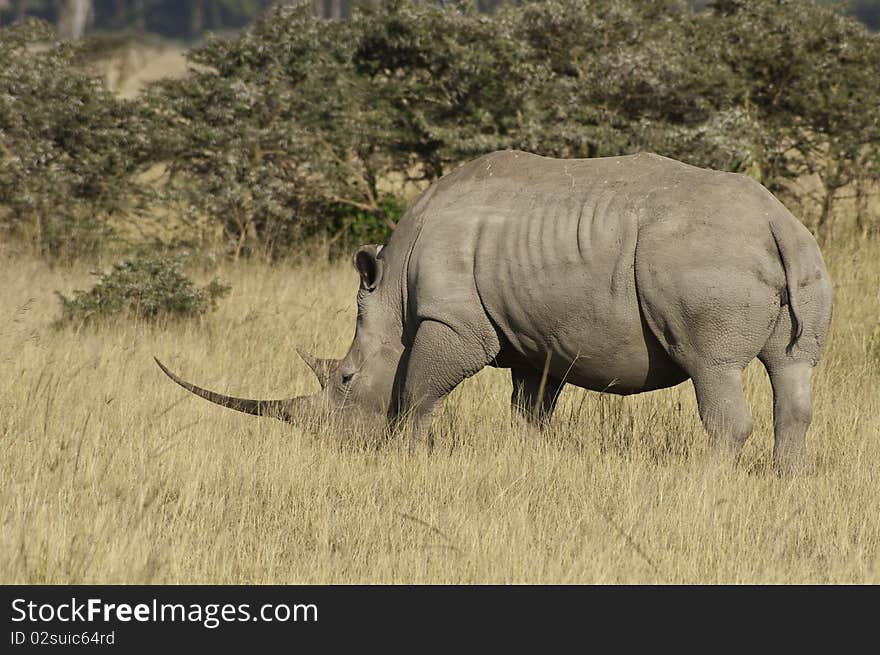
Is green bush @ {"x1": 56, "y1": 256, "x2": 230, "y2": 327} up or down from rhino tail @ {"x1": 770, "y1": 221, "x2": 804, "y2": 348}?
down

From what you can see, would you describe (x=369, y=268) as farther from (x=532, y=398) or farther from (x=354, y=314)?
(x=354, y=314)

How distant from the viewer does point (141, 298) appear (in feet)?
31.5

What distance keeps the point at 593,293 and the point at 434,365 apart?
0.90 meters

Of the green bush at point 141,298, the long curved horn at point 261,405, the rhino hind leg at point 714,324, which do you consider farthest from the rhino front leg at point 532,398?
the green bush at point 141,298

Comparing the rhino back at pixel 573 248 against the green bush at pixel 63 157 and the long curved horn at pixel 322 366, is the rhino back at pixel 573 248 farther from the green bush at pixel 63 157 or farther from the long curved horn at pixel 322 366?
the green bush at pixel 63 157

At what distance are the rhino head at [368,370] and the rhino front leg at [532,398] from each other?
28.3 inches

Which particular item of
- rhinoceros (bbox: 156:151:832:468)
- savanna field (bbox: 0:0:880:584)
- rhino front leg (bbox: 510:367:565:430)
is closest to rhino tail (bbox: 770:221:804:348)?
rhinoceros (bbox: 156:151:832:468)

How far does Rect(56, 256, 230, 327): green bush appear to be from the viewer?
937cm

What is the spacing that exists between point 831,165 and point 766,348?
25.0 ft

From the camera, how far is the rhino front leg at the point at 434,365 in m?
5.99

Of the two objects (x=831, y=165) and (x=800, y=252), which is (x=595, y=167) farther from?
(x=831, y=165)

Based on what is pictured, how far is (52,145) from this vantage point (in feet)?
42.5

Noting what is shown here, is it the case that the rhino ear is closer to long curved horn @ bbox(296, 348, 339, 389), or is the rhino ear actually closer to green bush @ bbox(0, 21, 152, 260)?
long curved horn @ bbox(296, 348, 339, 389)

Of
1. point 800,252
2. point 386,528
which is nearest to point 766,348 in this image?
point 800,252
